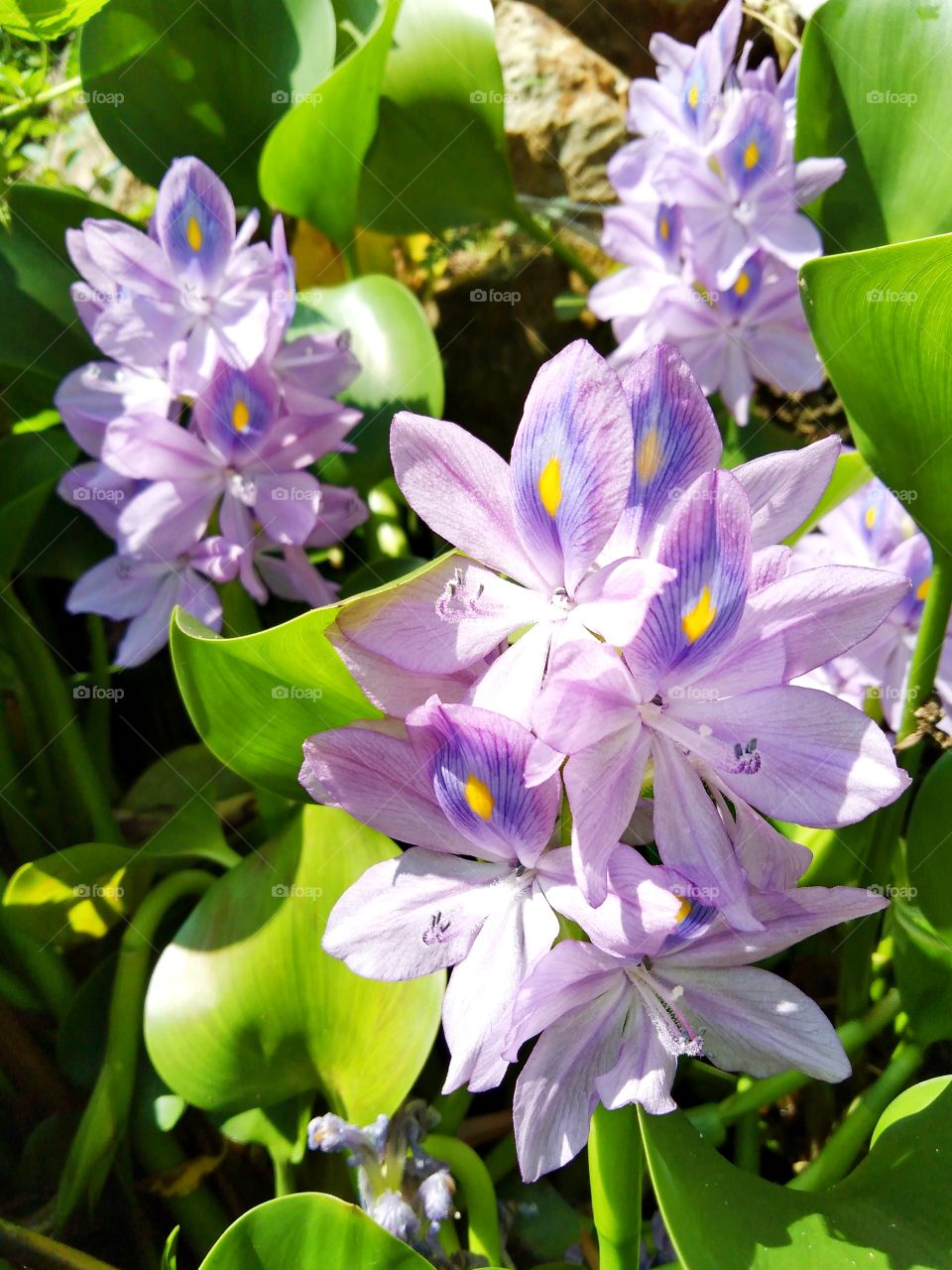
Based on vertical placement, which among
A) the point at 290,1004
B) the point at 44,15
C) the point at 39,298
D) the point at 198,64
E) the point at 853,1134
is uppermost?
the point at 44,15

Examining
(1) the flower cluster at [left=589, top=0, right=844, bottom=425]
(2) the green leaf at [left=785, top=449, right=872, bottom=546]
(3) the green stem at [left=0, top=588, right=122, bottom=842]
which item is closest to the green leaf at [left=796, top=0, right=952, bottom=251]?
(1) the flower cluster at [left=589, top=0, right=844, bottom=425]

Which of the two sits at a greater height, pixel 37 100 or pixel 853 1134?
pixel 37 100

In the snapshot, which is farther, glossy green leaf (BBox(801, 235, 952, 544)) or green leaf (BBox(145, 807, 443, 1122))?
green leaf (BBox(145, 807, 443, 1122))

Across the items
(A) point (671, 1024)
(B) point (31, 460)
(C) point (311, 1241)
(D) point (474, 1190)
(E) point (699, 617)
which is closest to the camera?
(E) point (699, 617)

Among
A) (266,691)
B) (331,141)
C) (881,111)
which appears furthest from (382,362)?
(266,691)

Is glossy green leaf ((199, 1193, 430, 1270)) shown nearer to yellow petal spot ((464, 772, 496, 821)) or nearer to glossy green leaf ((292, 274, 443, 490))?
yellow petal spot ((464, 772, 496, 821))

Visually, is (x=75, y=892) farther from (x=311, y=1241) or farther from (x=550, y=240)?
(x=550, y=240)

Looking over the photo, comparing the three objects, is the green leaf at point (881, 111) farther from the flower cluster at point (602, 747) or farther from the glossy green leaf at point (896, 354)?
the flower cluster at point (602, 747)

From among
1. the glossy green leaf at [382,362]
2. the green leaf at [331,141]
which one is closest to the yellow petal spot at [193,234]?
the green leaf at [331,141]
